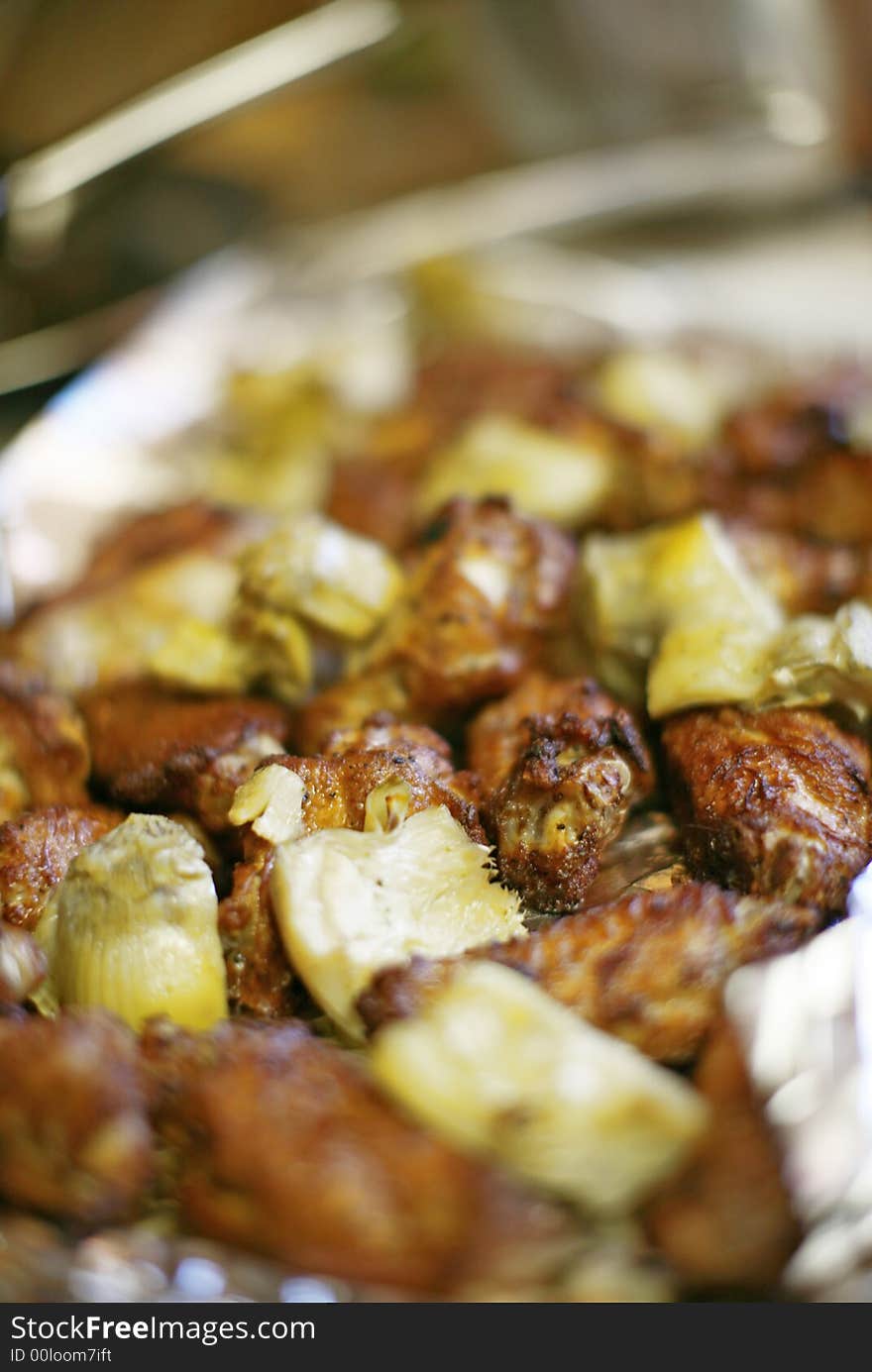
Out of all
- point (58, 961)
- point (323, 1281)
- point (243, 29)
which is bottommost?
point (323, 1281)

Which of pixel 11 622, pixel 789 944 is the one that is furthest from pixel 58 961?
pixel 11 622

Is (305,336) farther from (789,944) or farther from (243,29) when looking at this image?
(789,944)

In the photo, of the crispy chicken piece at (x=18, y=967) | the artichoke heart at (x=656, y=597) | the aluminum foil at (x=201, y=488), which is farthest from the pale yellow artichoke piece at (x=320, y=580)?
the crispy chicken piece at (x=18, y=967)

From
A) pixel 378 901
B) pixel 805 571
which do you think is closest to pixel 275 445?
pixel 805 571

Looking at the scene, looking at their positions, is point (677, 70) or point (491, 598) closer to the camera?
point (491, 598)

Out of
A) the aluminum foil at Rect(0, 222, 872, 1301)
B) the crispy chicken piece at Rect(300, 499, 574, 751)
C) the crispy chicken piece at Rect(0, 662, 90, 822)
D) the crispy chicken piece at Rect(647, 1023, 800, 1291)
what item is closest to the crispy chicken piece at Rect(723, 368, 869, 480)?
the crispy chicken piece at Rect(300, 499, 574, 751)

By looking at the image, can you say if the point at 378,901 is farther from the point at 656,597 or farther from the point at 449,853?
the point at 656,597
